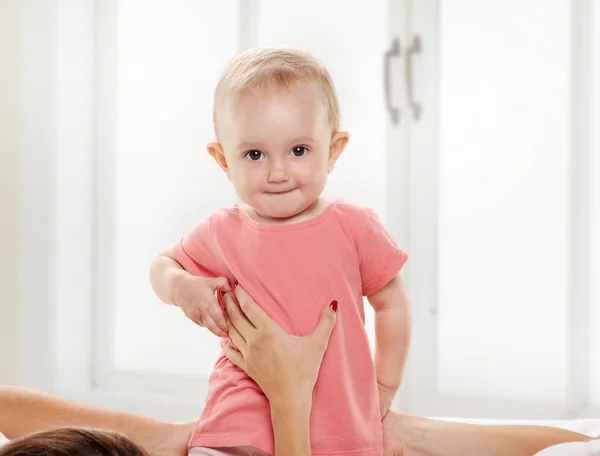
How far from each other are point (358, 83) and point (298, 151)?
3.93 ft

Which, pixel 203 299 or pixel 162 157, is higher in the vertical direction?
pixel 162 157

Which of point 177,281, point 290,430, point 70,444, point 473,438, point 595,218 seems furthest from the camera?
point 595,218

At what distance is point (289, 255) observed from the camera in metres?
1.33

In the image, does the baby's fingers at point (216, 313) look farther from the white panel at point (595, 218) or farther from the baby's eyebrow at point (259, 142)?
the white panel at point (595, 218)

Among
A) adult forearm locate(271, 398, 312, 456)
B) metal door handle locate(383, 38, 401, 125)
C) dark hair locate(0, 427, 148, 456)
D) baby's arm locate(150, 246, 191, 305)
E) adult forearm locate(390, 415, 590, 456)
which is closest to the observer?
dark hair locate(0, 427, 148, 456)

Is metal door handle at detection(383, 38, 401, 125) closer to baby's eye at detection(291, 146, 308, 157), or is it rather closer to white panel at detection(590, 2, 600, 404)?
white panel at detection(590, 2, 600, 404)

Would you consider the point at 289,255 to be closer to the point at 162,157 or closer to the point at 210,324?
the point at 210,324

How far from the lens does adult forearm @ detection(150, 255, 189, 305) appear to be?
136 centimetres

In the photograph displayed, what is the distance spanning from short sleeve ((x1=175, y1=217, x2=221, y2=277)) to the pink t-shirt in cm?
4

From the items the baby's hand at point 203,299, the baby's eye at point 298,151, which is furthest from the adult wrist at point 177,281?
the baby's eye at point 298,151

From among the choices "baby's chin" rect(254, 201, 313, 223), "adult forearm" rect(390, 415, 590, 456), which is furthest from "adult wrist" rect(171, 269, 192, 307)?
"adult forearm" rect(390, 415, 590, 456)

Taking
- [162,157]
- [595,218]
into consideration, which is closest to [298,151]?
[595,218]

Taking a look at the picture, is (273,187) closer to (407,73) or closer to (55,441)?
(55,441)

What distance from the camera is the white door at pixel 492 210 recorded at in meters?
2.28
